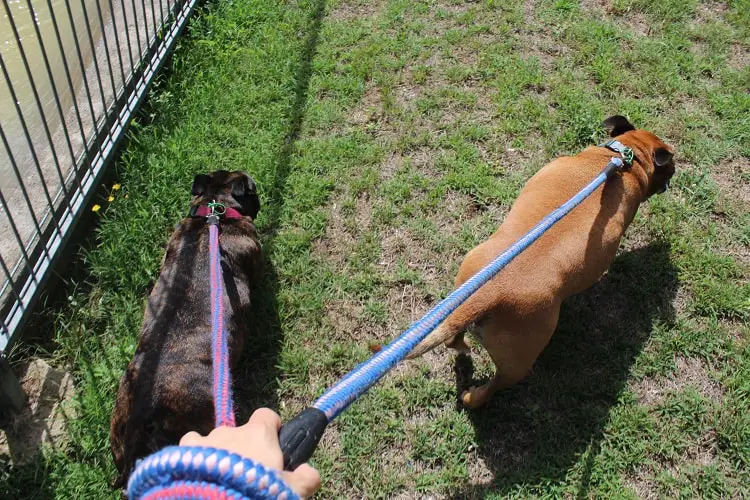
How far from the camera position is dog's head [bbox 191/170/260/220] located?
4051 mm

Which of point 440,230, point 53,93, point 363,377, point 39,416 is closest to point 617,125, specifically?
point 440,230

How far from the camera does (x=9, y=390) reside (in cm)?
344

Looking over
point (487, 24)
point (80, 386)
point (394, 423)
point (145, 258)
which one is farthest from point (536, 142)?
point (80, 386)

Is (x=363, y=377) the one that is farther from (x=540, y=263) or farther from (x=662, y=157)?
(x=662, y=157)

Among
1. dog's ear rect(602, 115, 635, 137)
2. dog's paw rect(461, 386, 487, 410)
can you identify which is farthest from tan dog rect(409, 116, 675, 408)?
dog's ear rect(602, 115, 635, 137)

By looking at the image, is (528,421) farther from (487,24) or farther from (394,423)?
(487,24)

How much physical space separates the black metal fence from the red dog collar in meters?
1.07

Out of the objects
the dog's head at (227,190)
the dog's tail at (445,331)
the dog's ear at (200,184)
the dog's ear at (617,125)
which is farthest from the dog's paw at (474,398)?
the dog's ear at (200,184)

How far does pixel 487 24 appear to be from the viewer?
6047 millimetres

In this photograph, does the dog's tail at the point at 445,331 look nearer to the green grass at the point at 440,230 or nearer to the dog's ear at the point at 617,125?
the green grass at the point at 440,230

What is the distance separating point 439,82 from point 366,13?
1.34m

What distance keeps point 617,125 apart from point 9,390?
14.2ft

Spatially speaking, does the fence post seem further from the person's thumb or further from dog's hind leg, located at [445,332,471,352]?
the person's thumb

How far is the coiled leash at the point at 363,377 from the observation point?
4.99 feet
